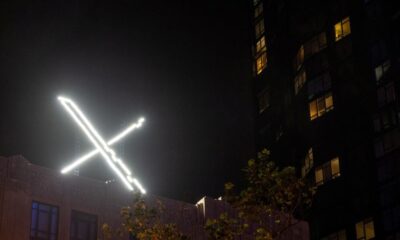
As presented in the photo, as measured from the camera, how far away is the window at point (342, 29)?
9062cm

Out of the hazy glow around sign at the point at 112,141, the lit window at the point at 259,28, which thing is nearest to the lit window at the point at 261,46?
the lit window at the point at 259,28

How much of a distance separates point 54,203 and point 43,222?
118 cm

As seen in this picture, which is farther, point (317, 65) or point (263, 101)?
point (263, 101)

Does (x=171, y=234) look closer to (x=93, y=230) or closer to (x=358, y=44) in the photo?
(x=93, y=230)

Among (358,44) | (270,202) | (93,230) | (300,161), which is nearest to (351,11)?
(358,44)

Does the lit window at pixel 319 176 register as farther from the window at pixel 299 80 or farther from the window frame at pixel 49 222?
the window frame at pixel 49 222

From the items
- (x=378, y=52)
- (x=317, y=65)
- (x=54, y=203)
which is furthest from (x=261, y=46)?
(x=54, y=203)

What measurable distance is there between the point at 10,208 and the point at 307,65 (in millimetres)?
62747

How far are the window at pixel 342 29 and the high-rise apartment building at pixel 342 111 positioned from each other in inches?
4.8

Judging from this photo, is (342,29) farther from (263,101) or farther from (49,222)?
(49,222)

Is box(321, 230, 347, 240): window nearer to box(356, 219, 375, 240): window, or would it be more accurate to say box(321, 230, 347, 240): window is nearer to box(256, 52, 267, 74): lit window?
box(356, 219, 375, 240): window

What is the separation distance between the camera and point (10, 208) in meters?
36.0

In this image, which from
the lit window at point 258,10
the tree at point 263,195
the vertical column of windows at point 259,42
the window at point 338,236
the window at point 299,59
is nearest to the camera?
the tree at point 263,195

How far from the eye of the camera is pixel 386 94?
274ft
